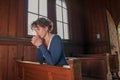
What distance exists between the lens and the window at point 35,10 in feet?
9.86

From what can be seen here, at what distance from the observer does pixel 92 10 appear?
14.9 feet

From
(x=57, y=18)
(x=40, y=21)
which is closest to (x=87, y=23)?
(x=57, y=18)

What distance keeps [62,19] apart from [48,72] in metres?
2.72

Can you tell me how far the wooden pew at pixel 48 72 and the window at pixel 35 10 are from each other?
1238mm

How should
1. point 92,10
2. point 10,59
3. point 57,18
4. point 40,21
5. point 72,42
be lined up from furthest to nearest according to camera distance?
point 92,10
point 72,42
point 57,18
point 10,59
point 40,21

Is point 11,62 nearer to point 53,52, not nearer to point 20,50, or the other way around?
point 20,50

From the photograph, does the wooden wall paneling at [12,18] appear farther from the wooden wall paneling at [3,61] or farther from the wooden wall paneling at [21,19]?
the wooden wall paneling at [3,61]

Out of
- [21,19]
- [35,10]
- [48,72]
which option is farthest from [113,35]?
[48,72]

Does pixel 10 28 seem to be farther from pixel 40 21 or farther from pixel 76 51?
pixel 76 51

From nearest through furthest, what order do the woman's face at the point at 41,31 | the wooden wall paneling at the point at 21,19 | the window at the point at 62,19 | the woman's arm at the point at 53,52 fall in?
the woman's arm at the point at 53,52 < the woman's face at the point at 41,31 < the wooden wall paneling at the point at 21,19 < the window at the point at 62,19

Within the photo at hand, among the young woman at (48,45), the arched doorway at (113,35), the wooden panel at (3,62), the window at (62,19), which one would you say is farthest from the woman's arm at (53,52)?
the arched doorway at (113,35)

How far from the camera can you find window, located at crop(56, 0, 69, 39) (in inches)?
148

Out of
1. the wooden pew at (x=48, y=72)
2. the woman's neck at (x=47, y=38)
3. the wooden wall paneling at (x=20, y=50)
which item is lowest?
the wooden pew at (x=48, y=72)

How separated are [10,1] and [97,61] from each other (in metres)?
2.18
